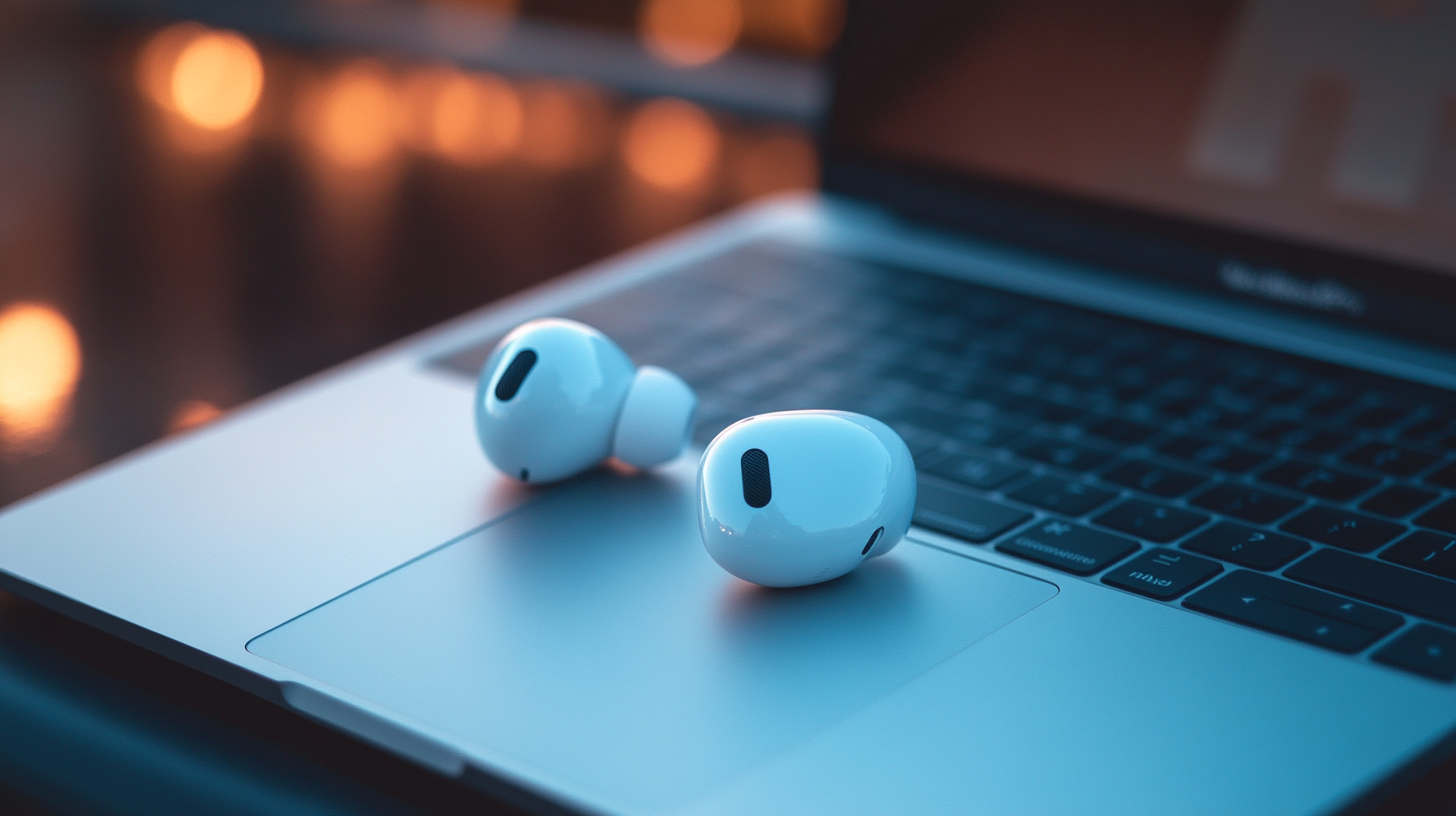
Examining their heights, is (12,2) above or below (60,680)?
above

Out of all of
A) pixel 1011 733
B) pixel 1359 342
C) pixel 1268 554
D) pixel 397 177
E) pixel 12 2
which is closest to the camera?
pixel 1011 733

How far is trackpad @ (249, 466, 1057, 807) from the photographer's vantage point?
413 millimetres

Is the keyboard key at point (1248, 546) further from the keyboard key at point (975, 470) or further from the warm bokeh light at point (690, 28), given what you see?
the warm bokeh light at point (690, 28)

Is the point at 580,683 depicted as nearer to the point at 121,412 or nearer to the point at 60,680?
the point at 60,680

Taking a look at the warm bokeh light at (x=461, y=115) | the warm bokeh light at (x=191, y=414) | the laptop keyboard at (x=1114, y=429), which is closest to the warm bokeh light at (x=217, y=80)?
the warm bokeh light at (x=461, y=115)

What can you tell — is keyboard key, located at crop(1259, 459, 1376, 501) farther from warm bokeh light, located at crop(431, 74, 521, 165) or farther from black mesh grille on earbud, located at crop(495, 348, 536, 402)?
warm bokeh light, located at crop(431, 74, 521, 165)

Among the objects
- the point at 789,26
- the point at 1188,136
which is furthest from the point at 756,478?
the point at 789,26

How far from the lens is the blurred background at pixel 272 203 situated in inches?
18.1

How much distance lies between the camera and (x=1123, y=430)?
640 millimetres

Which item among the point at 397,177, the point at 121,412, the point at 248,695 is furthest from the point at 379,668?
the point at 397,177

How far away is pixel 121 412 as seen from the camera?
2.61ft

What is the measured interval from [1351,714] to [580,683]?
0.25 m

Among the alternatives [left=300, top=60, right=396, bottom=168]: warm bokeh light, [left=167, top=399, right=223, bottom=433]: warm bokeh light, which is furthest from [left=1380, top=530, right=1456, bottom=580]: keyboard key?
[left=300, top=60, right=396, bottom=168]: warm bokeh light

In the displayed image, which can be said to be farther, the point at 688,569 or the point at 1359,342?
the point at 1359,342
